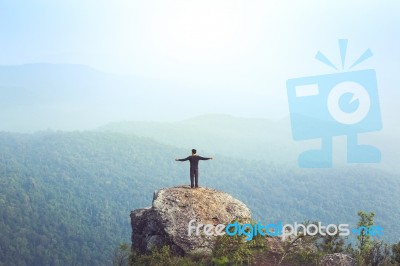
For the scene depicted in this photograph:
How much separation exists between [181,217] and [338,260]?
8365 millimetres

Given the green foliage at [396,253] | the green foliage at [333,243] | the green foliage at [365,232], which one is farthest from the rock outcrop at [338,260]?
the green foliage at [333,243]

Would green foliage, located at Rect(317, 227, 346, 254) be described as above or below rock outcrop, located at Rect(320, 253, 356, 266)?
below

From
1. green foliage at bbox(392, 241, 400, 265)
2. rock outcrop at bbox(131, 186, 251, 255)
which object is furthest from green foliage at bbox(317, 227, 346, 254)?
green foliage at bbox(392, 241, 400, 265)

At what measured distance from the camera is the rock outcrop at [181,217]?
2070 cm

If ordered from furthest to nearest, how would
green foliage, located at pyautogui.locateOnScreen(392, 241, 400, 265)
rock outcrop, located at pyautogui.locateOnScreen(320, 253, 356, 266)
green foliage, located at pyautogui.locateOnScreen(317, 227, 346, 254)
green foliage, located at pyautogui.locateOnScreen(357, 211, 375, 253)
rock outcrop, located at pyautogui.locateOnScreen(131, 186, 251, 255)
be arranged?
green foliage, located at pyautogui.locateOnScreen(317, 227, 346, 254)
green foliage, located at pyautogui.locateOnScreen(357, 211, 375, 253)
rock outcrop, located at pyautogui.locateOnScreen(131, 186, 251, 255)
green foliage, located at pyautogui.locateOnScreen(392, 241, 400, 265)
rock outcrop, located at pyautogui.locateOnScreen(320, 253, 356, 266)

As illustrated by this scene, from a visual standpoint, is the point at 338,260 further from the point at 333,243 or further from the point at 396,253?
the point at 333,243

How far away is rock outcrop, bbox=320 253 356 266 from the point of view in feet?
57.1

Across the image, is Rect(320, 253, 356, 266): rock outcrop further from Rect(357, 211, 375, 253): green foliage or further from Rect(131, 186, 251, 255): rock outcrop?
Rect(131, 186, 251, 255): rock outcrop

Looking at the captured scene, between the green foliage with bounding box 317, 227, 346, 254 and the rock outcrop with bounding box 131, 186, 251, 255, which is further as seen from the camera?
the green foliage with bounding box 317, 227, 346, 254

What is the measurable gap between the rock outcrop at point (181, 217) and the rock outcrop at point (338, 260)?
4948mm

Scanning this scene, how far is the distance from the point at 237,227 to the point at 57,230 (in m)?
185

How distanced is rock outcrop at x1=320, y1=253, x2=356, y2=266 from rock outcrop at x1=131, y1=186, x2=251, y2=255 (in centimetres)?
495

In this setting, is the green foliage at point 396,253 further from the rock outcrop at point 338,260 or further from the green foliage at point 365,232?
the green foliage at point 365,232

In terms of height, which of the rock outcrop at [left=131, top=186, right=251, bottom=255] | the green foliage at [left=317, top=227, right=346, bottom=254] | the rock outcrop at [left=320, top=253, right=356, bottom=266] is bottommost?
the green foliage at [left=317, top=227, right=346, bottom=254]
